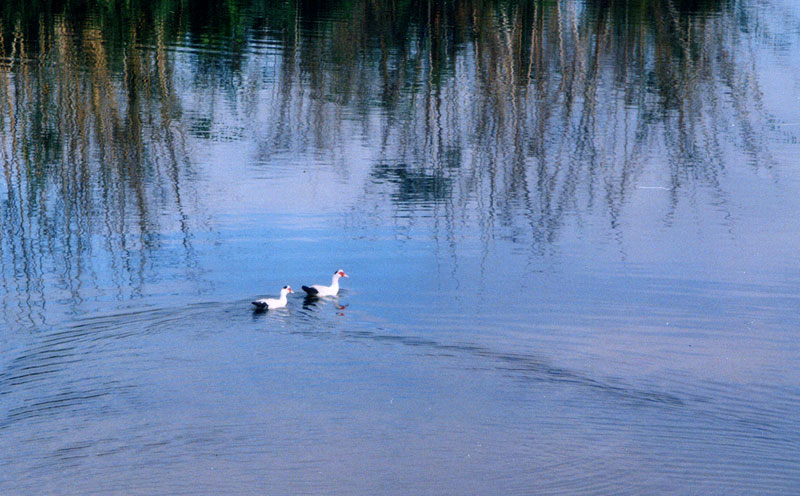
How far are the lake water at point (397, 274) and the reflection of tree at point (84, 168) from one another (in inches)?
2.0

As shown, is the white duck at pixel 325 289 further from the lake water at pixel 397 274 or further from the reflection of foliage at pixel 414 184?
the reflection of foliage at pixel 414 184

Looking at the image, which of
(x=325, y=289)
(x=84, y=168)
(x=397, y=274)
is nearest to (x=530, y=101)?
(x=84, y=168)

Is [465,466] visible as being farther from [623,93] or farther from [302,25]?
[302,25]

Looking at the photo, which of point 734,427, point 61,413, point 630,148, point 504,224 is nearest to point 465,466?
point 734,427

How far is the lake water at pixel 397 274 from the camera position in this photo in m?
7.16

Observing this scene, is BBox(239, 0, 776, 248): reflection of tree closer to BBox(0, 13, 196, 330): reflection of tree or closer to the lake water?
the lake water

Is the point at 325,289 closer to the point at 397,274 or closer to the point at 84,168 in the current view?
the point at 397,274

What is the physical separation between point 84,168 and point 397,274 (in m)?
5.17

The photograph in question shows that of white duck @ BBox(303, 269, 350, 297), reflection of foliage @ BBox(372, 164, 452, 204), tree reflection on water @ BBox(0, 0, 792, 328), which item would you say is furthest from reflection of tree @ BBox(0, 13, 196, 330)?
reflection of foliage @ BBox(372, 164, 452, 204)

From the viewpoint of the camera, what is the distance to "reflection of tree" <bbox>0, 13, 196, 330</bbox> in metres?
10.4

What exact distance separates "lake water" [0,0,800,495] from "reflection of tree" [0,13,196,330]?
0.17 feet

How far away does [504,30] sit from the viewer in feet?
82.5

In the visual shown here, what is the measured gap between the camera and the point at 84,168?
13609 millimetres

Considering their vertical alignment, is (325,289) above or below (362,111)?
below
